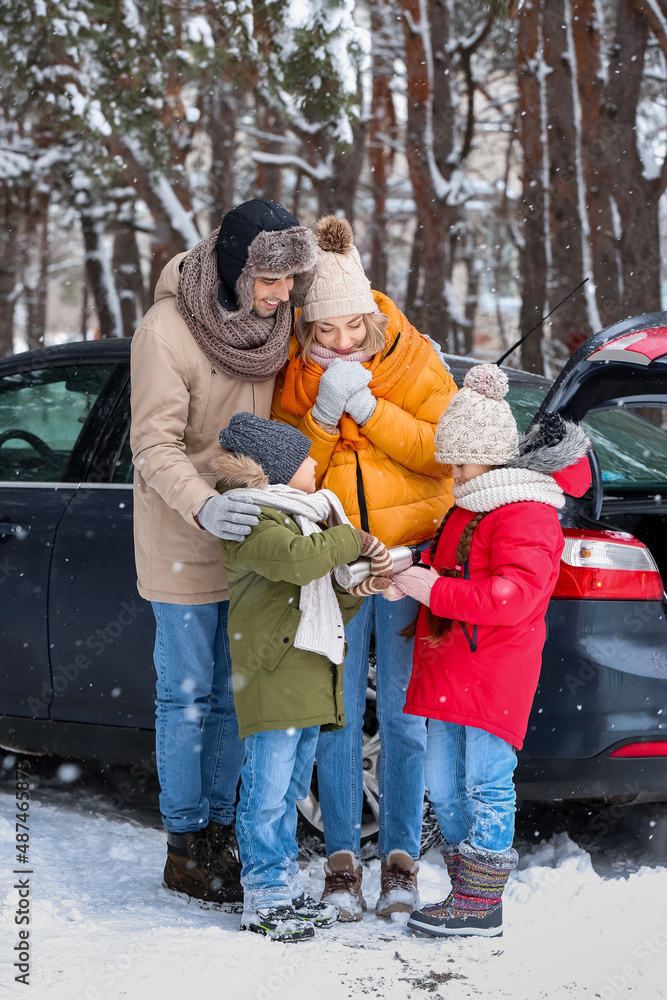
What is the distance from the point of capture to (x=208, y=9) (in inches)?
387

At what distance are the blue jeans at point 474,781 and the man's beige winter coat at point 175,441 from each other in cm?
80

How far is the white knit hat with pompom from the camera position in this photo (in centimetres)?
270

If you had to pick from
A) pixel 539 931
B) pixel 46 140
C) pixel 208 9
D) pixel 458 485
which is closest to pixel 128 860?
pixel 539 931

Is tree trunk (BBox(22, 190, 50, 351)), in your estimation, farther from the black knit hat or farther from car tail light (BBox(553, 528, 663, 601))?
car tail light (BBox(553, 528, 663, 601))

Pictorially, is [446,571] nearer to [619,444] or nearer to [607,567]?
[607,567]

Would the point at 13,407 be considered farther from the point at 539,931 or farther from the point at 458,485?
the point at 539,931

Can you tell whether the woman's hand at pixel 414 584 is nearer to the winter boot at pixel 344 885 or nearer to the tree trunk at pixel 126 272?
the winter boot at pixel 344 885

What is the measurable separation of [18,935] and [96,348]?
2055 millimetres

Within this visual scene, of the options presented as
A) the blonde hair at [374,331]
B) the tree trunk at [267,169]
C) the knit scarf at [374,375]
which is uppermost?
the tree trunk at [267,169]

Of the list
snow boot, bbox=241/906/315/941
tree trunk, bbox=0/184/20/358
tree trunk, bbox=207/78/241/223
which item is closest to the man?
snow boot, bbox=241/906/315/941

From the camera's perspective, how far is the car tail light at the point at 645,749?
2955 millimetres

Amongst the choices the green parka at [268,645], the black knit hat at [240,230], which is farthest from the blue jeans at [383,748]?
the black knit hat at [240,230]

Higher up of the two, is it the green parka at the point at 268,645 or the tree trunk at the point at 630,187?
the tree trunk at the point at 630,187

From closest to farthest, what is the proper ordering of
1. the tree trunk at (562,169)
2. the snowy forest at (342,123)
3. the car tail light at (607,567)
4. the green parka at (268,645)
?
1. the green parka at (268,645)
2. the car tail light at (607,567)
3. the snowy forest at (342,123)
4. the tree trunk at (562,169)
